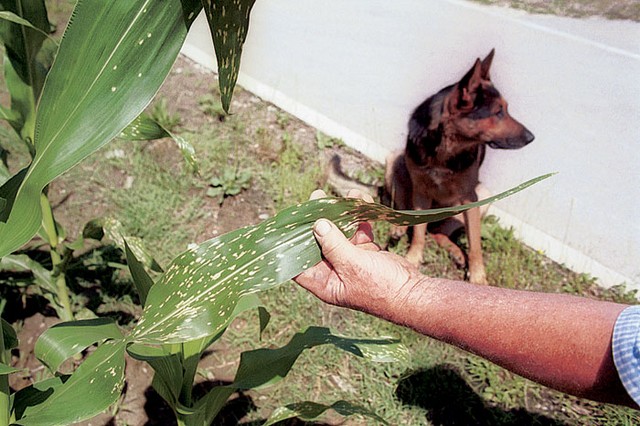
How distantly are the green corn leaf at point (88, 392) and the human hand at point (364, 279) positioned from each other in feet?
1.54

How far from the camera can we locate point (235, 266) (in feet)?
3.45

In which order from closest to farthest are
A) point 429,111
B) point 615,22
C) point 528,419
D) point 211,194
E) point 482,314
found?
point 482,314 → point 528,419 → point 429,111 → point 615,22 → point 211,194

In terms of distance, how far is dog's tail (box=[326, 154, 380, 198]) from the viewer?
3.25 metres

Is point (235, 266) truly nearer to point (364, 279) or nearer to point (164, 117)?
point (364, 279)

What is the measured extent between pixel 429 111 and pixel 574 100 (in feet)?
2.75

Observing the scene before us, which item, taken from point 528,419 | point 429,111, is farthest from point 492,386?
point 429,111

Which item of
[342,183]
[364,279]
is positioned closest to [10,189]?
[364,279]

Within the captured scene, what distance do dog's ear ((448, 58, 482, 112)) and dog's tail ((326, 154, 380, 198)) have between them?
781 mm

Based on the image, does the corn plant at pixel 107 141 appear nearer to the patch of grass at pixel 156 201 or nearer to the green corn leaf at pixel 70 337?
the green corn leaf at pixel 70 337

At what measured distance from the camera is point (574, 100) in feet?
10.0

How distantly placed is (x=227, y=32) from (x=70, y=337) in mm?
981

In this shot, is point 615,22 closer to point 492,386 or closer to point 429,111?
point 429,111

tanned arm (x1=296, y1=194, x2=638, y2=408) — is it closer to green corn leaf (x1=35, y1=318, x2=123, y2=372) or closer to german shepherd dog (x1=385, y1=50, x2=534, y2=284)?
green corn leaf (x1=35, y1=318, x2=123, y2=372)

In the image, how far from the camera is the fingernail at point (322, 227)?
1099mm
